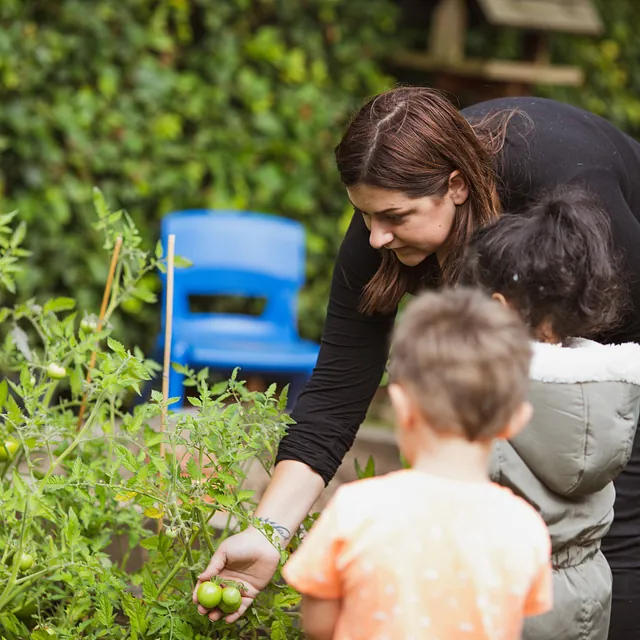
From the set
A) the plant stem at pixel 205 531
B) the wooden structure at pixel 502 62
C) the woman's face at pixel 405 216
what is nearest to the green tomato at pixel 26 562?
the plant stem at pixel 205 531

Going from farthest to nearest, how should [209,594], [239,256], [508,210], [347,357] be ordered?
[239,256], [347,357], [508,210], [209,594]

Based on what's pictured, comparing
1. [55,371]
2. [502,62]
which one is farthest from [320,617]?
[502,62]

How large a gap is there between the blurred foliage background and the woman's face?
7.15ft

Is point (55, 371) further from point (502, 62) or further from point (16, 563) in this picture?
point (502, 62)

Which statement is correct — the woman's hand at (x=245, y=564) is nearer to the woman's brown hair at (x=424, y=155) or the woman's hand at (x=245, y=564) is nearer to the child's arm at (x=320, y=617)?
the child's arm at (x=320, y=617)

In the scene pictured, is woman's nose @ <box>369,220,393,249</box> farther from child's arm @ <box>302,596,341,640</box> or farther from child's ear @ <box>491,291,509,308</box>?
child's arm @ <box>302,596,341,640</box>

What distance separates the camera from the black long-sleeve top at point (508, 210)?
1661mm

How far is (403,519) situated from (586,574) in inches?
19.2

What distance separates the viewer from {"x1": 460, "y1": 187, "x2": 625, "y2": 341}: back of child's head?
1359mm

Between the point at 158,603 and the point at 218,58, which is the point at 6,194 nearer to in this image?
the point at 218,58

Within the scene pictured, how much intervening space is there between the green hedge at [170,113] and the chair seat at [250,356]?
1.06 ft

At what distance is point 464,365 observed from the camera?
1.06 metres

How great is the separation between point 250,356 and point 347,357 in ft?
5.56

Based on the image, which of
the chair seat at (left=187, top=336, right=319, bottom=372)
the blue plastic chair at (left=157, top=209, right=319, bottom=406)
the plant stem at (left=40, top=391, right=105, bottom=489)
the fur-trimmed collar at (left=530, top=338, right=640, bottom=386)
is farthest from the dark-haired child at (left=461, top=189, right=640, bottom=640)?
the blue plastic chair at (left=157, top=209, right=319, bottom=406)
